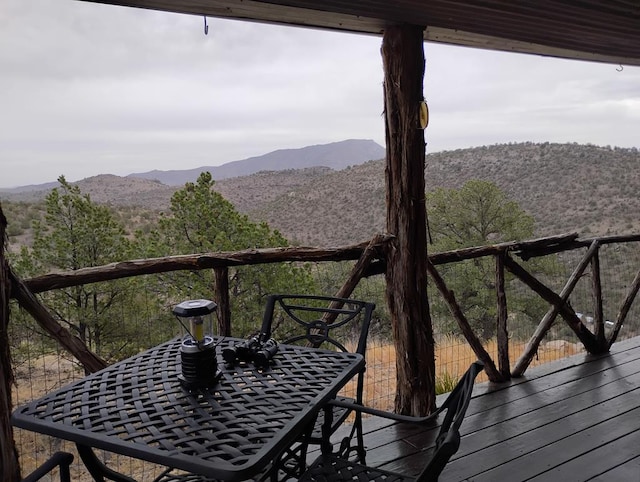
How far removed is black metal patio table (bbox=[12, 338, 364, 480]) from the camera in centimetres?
124

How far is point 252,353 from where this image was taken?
179cm

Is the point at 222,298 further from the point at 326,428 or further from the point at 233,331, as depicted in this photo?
the point at 233,331

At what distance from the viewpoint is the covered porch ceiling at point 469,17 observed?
87.3 inches

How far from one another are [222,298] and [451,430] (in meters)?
1.65

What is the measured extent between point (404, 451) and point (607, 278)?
426cm

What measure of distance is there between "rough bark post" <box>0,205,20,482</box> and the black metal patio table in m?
0.43

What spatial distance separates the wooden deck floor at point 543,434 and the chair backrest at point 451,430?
106cm

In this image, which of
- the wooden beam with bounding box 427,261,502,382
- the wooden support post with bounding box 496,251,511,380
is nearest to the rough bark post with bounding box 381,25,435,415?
the wooden beam with bounding box 427,261,502,382

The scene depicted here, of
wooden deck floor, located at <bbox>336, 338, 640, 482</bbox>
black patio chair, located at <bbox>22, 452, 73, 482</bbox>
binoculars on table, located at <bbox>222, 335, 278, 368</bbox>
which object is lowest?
wooden deck floor, located at <bbox>336, 338, 640, 482</bbox>

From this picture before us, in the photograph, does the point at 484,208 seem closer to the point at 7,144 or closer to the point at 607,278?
the point at 607,278

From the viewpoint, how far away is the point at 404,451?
8.40 ft

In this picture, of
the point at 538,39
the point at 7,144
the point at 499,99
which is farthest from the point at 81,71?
the point at 499,99

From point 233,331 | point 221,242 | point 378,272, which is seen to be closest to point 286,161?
point 221,242

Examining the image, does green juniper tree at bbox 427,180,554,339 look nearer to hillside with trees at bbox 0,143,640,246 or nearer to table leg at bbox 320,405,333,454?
hillside with trees at bbox 0,143,640,246
